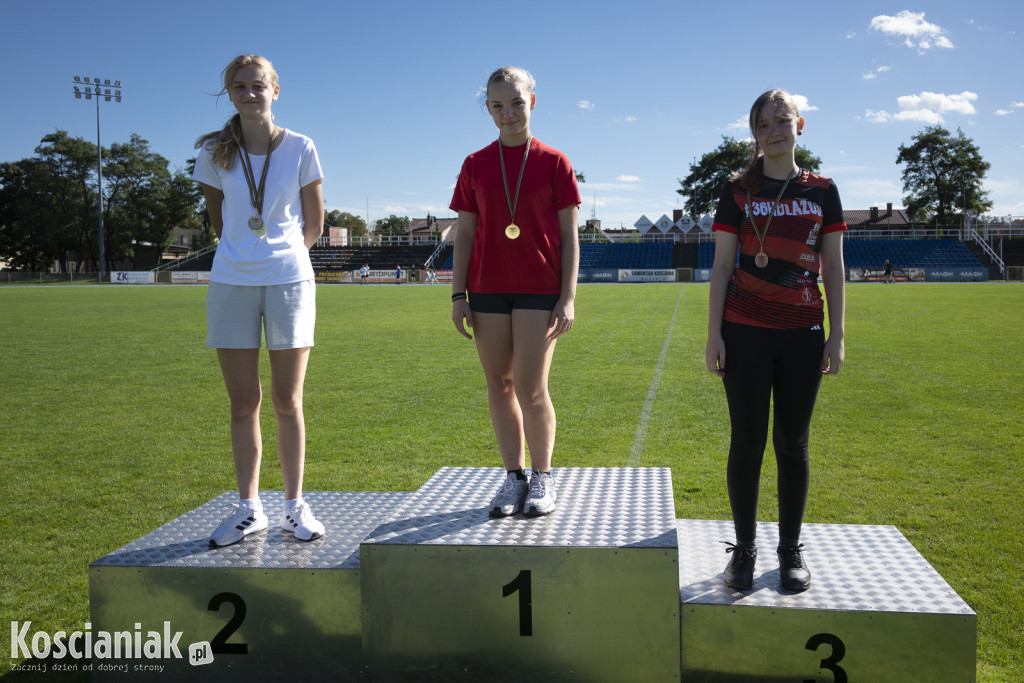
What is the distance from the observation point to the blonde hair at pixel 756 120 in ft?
8.54

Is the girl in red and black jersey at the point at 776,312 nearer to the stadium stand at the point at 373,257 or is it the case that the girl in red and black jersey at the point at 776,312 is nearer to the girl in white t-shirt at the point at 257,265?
the girl in white t-shirt at the point at 257,265

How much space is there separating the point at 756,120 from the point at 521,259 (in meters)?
1.02

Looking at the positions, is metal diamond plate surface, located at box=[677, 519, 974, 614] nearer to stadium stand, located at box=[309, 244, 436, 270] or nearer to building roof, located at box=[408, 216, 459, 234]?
stadium stand, located at box=[309, 244, 436, 270]

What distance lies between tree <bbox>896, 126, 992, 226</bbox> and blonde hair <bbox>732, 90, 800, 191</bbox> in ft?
264

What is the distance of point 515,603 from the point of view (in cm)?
247

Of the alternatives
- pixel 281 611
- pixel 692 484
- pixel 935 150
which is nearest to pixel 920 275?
pixel 935 150

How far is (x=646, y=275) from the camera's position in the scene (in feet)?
157

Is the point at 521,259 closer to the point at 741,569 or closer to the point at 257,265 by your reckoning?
the point at 257,265

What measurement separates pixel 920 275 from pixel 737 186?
1897 inches

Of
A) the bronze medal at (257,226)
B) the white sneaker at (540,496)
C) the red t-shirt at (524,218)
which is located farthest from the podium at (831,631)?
the bronze medal at (257,226)

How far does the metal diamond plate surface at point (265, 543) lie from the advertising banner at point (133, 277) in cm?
5280

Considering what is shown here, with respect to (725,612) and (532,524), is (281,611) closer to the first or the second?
(532,524)

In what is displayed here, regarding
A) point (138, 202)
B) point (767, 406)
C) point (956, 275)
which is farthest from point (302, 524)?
point (138, 202)

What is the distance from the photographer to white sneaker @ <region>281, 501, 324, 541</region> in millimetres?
2914
